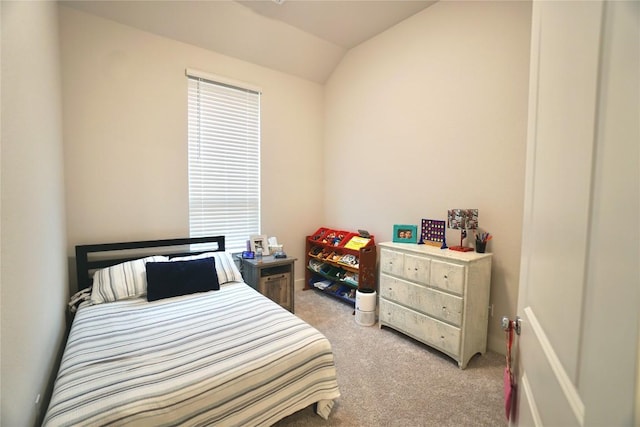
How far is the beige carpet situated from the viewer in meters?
1.65

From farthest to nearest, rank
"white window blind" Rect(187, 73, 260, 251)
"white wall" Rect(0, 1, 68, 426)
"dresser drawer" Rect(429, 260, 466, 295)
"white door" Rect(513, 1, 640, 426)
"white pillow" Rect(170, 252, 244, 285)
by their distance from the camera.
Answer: "white window blind" Rect(187, 73, 260, 251)
"white pillow" Rect(170, 252, 244, 285)
"dresser drawer" Rect(429, 260, 466, 295)
"white wall" Rect(0, 1, 68, 426)
"white door" Rect(513, 1, 640, 426)

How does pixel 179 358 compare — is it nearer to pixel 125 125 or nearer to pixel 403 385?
pixel 403 385

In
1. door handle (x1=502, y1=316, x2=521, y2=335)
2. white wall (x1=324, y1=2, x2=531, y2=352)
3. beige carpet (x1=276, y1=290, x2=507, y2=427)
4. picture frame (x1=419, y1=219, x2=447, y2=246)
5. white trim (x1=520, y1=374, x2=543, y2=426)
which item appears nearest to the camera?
white trim (x1=520, y1=374, x2=543, y2=426)

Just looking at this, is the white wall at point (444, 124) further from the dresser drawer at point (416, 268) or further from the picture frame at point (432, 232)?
the dresser drawer at point (416, 268)

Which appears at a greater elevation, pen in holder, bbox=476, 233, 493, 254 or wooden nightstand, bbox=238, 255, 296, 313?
pen in holder, bbox=476, 233, 493, 254

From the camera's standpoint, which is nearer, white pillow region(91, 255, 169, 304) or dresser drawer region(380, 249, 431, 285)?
white pillow region(91, 255, 169, 304)

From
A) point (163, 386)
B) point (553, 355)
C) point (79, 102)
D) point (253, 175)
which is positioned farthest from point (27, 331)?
point (253, 175)

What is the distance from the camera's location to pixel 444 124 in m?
2.61

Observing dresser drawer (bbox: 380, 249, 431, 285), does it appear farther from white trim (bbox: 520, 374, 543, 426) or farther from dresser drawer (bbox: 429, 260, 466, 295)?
white trim (bbox: 520, 374, 543, 426)

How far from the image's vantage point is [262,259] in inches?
119

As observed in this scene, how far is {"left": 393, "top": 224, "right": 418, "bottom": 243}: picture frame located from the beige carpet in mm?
916

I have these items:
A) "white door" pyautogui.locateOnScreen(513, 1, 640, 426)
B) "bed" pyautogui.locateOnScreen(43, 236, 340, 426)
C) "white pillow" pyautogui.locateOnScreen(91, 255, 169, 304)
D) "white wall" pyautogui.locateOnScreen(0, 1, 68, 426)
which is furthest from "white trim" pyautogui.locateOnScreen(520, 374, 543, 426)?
"white pillow" pyautogui.locateOnScreen(91, 255, 169, 304)

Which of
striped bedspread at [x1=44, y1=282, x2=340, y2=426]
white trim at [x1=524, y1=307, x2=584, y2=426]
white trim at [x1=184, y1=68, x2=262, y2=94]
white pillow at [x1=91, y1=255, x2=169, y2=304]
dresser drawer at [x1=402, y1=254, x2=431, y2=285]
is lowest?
striped bedspread at [x1=44, y1=282, x2=340, y2=426]

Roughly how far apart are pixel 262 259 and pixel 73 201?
1.78 metres
